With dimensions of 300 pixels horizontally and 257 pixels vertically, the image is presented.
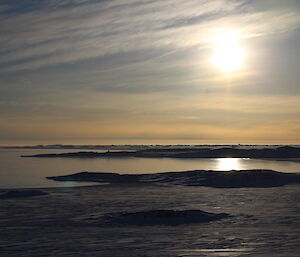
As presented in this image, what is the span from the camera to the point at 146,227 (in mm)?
16859

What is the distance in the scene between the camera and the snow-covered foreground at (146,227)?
13008 millimetres

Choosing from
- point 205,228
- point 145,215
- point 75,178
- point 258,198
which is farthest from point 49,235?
point 75,178

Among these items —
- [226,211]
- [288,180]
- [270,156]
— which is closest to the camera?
[226,211]

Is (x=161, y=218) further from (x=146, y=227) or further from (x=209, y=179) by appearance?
(x=209, y=179)

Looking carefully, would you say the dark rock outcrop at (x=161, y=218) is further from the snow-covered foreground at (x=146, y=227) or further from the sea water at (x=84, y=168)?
the sea water at (x=84, y=168)

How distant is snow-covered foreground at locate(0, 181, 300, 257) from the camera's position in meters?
13.0

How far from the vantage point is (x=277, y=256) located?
12.1m

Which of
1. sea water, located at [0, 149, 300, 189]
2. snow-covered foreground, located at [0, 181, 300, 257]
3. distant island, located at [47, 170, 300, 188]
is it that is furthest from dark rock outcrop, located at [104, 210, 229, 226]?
sea water, located at [0, 149, 300, 189]

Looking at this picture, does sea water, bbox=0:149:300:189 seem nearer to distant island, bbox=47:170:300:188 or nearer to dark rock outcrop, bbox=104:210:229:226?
distant island, bbox=47:170:300:188

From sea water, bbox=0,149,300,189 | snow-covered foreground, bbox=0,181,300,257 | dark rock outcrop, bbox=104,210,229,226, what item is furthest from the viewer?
sea water, bbox=0,149,300,189

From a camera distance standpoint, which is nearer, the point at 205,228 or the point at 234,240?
the point at 234,240

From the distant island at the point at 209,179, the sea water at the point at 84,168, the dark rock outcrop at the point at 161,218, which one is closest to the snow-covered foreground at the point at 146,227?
the dark rock outcrop at the point at 161,218

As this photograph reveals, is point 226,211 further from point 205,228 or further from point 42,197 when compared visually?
point 42,197

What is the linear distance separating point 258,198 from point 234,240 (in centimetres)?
1197
